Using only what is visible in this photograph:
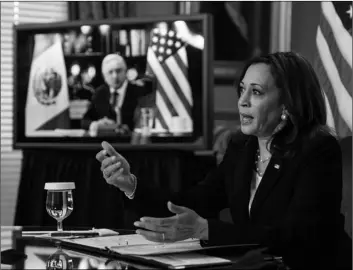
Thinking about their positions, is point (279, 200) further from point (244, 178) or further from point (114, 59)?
point (114, 59)

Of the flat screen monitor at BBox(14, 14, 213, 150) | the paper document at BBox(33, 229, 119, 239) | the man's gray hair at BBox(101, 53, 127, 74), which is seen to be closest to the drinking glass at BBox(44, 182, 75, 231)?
the paper document at BBox(33, 229, 119, 239)

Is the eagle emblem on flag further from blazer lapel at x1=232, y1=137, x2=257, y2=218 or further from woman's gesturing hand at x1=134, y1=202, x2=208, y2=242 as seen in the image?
woman's gesturing hand at x1=134, y1=202, x2=208, y2=242

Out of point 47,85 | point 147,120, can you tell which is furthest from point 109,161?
point 47,85

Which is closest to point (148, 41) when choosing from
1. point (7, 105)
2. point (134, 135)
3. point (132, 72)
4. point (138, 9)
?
point (132, 72)

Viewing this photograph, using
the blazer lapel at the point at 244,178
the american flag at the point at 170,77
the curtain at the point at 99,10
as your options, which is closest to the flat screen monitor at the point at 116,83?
the american flag at the point at 170,77

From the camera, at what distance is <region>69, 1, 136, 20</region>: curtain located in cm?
456

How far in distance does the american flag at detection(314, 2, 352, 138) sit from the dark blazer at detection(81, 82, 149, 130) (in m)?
1.04

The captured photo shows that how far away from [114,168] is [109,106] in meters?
2.05

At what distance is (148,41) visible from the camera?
385cm

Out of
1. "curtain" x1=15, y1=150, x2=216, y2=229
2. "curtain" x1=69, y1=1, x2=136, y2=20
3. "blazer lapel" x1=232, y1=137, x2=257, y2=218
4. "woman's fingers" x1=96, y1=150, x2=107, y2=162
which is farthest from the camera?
"curtain" x1=69, y1=1, x2=136, y2=20

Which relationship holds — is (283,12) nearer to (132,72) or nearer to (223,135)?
(223,135)

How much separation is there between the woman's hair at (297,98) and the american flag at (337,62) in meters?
1.22

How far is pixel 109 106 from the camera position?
387 cm

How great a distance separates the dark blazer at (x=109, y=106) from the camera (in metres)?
3.82
